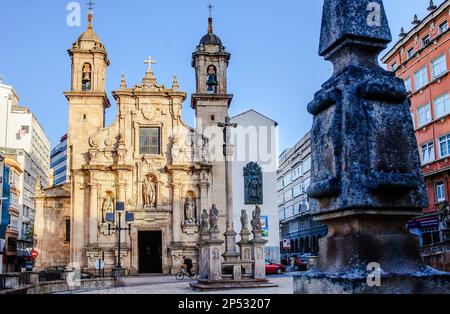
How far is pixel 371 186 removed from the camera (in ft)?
13.2

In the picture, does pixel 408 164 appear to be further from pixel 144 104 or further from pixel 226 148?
pixel 144 104

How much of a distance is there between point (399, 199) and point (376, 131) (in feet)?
1.81

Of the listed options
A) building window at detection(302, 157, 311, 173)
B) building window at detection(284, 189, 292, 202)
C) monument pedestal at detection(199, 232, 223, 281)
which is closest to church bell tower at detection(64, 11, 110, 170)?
monument pedestal at detection(199, 232, 223, 281)

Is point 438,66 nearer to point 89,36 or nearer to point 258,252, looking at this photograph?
point 258,252

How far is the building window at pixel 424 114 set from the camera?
31.9 m

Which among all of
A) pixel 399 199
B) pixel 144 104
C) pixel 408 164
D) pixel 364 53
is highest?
pixel 144 104

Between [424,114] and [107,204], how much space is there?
2066 cm

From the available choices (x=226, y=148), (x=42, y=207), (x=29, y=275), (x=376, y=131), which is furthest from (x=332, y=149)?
(x=42, y=207)

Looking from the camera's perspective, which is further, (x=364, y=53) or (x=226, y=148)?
(x=226, y=148)

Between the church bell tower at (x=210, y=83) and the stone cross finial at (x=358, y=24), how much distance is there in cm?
3239

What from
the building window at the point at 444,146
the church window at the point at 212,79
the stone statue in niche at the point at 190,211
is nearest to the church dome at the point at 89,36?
the church window at the point at 212,79

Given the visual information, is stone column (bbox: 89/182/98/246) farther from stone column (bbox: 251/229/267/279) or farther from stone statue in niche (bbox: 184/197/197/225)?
stone column (bbox: 251/229/267/279)

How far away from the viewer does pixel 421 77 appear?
32.8 m

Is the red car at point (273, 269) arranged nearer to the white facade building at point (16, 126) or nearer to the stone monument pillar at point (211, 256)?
the stone monument pillar at point (211, 256)
